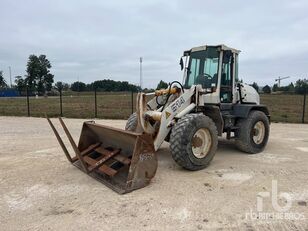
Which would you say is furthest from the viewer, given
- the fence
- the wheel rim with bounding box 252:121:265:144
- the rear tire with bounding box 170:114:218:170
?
the fence

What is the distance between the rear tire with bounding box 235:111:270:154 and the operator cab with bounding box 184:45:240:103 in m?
0.64

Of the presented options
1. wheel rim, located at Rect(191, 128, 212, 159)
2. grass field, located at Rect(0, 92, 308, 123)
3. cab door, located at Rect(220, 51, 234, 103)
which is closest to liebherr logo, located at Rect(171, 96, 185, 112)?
wheel rim, located at Rect(191, 128, 212, 159)

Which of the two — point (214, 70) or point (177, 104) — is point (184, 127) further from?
point (214, 70)

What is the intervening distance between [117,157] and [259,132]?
12.6ft

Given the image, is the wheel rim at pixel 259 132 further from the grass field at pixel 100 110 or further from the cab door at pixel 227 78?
the grass field at pixel 100 110

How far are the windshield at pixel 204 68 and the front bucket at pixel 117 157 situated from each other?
7.77ft

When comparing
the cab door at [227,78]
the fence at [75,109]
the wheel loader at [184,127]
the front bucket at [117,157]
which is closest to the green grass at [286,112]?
the wheel loader at [184,127]

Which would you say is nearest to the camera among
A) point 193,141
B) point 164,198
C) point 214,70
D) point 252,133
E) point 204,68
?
point 164,198

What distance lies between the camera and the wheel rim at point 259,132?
6.81 meters

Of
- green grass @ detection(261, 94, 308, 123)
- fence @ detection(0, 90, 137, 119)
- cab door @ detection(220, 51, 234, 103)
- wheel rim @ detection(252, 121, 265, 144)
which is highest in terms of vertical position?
cab door @ detection(220, 51, 234, 103)

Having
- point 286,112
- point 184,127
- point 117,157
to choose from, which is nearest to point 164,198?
point 117,157

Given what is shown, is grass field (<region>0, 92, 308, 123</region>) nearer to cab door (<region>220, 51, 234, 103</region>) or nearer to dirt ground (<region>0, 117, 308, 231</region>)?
cab door (<region>220, 51, 234, 103</region>)

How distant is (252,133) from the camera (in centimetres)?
662

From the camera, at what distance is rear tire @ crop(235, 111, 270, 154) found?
21.1ft
